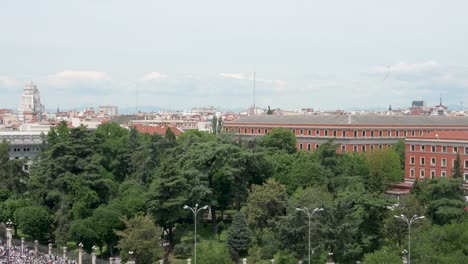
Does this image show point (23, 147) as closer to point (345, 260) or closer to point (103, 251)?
point (103, 251)

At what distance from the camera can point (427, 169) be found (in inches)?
2813

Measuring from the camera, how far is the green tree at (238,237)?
46.4 meters

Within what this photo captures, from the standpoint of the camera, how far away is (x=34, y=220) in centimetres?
5291

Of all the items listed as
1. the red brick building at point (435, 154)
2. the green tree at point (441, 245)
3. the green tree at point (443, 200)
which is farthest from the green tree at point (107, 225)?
the red brick building at point (435, 154)

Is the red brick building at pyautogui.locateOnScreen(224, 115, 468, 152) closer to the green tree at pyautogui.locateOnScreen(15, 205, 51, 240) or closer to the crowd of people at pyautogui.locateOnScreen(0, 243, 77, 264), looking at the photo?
the green tree at pyautogui.locateOnScreen(15, 205, 51, 240)

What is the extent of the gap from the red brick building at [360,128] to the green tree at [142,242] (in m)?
38.8

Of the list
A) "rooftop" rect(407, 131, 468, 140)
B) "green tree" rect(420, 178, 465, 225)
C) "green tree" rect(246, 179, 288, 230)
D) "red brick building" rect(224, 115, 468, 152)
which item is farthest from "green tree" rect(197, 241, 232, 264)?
"red brick building" rect(224, 115, 468, 152)

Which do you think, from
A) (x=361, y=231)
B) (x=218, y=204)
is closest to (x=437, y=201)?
(x=361, y=231)

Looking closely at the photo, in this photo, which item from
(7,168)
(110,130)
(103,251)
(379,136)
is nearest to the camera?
(103,251)

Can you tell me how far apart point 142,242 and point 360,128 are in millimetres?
43976

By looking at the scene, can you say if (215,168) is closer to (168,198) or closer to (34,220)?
(168,198)

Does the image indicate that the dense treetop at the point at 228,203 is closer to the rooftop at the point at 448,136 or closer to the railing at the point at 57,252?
the railing at the point at 57,252

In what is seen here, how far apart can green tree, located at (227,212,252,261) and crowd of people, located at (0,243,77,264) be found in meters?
10.3

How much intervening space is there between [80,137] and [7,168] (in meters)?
9.99
